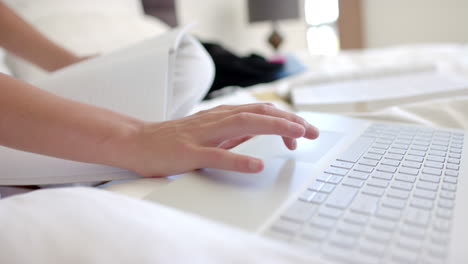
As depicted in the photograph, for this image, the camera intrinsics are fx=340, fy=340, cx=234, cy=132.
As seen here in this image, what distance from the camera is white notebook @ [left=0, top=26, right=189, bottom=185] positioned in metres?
0.52

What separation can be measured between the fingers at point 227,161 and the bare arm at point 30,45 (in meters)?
0.71

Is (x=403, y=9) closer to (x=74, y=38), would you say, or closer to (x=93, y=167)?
(x=74, y=38)

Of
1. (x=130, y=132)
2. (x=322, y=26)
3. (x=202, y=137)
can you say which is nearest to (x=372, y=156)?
(x=202, y=137)

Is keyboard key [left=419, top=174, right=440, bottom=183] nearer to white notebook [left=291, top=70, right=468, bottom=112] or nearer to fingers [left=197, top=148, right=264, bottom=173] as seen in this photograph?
fingers [left=197, top=148, right=264, bottom=173]

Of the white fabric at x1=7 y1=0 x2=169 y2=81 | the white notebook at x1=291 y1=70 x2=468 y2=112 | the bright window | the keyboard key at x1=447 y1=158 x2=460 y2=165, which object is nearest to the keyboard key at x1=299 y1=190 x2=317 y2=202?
the keyboard key at x1=447 y1=158 x2=460 y2=165

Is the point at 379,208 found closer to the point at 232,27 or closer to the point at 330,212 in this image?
the point at 330,212

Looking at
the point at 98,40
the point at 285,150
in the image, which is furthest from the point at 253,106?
the point at 98,40

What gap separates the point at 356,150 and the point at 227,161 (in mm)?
199

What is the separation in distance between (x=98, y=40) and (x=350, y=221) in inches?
50.1

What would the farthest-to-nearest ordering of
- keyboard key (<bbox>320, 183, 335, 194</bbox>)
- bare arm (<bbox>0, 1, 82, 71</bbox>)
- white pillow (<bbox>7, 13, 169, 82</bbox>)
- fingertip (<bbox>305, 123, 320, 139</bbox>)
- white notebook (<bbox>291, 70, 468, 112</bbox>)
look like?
white pillow (<bbox>7, 13, 169, 82</bbox>), bare arm (<bbox>0, 1, 82, 71</bbox>), white notebook (<bbox>291, 70, 468, 112</bbox>), fingertip (<bbox>305, 123, 320, 139</bbox>), keyboard key (<bbox>320, 183, 335, 194</bbox>)

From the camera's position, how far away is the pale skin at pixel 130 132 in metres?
0.43

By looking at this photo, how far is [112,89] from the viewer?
65 cm

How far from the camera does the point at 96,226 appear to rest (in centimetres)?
30

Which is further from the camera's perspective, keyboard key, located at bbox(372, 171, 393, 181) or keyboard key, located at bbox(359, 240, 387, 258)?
keyboard key, located at bbox(372, 171, 393, 181)
